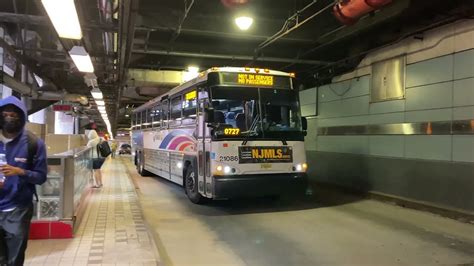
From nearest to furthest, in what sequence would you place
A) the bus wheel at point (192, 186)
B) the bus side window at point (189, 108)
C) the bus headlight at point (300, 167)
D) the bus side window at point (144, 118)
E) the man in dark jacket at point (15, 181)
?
the man in dark jacket at point (15, 181), the bus headlight at point (300, 167), the bus wheel at point (192, 186), the bus side window at point (189, 108), the bus side window at point (144, 118)

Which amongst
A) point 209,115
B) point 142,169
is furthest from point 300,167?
point 142,169

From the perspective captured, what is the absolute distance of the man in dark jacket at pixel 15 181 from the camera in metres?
3.69

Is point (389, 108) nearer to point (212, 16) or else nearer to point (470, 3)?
point (470, 3)

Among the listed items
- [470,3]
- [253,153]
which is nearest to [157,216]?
[253,153]

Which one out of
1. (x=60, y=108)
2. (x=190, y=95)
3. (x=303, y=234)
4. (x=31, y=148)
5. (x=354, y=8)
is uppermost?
(x=354, y=8)

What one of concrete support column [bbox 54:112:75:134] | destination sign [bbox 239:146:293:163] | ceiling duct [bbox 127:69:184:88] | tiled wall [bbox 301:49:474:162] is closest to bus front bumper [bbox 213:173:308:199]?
destination sign [bbox 239:146:293:163]

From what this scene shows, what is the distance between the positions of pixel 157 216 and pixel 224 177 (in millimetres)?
1735

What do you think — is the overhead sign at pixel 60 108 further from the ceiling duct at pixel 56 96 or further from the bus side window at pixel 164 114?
the bus side window at pixel 164 114

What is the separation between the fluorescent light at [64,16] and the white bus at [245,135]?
126 inches

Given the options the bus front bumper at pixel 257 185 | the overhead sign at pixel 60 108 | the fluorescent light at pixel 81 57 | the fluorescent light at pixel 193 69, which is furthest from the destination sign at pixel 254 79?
the overhead sign at pixel 60 108

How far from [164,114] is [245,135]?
5.76m

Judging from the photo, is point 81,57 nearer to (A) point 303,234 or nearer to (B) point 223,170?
(B) point 223,170

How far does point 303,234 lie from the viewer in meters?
7.74

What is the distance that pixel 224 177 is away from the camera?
9.34 m
